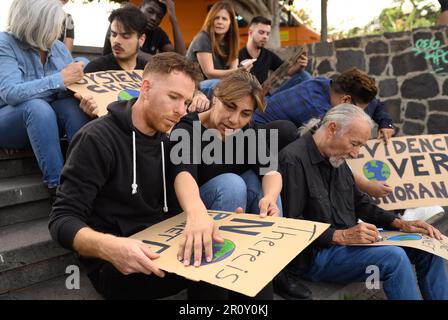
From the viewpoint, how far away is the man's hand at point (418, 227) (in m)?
2.49

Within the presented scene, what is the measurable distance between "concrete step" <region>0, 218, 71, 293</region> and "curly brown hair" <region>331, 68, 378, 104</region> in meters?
2.51

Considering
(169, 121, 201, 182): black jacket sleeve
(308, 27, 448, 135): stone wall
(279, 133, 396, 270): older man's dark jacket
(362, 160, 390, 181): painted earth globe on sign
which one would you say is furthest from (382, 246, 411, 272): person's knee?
A: (308, 27, 448, 135): stone wall

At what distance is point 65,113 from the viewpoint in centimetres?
265

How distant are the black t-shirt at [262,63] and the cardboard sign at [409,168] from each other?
4.47 ft

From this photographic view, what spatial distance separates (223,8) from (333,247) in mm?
2535

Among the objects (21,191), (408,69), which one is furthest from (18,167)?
(408,69)

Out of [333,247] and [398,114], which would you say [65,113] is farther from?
[398,114]

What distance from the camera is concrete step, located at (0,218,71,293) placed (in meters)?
2.07

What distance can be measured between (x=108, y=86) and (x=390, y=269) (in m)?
2.17

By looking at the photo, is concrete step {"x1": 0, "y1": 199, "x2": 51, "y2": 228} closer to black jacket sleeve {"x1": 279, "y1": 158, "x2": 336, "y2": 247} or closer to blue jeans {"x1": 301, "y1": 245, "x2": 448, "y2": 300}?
black jacket sleeve {"x1": 279, "y1": 158, "x2": 336, "y2": 247}

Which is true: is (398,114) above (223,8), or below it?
below

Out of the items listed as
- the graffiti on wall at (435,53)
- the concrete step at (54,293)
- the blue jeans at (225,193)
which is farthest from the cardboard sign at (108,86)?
the graffiti on wall at (435,53)
